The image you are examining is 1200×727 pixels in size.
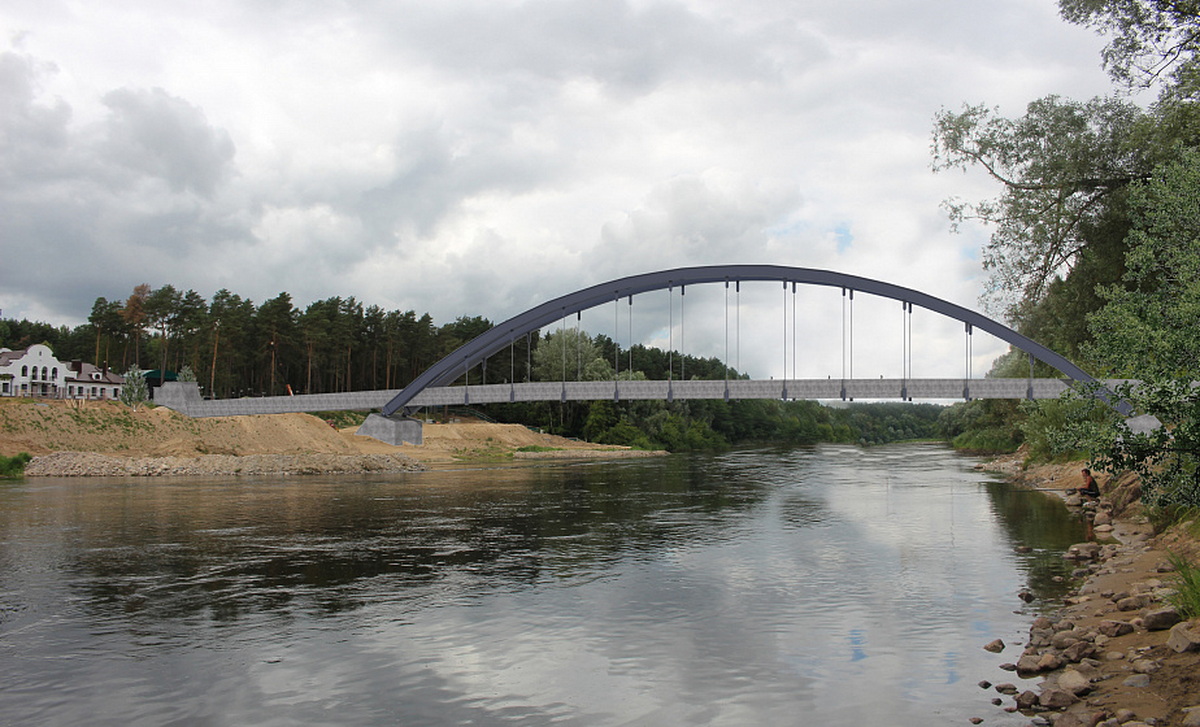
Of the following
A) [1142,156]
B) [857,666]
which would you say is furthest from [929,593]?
[1142,156]

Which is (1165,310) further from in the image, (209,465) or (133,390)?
(133,390)

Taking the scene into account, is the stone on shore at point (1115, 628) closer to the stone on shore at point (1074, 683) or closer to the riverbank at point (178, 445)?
the stone on shore at point (1074, 683)

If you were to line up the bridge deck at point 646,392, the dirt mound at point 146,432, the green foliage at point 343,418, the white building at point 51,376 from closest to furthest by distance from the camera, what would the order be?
1. the dirt mound at point 146,432
2. the bridge deck at point 646,392
3. the green foliage at point 343,418
4. the white building at point 51,376

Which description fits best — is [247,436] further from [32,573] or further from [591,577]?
[591,577]

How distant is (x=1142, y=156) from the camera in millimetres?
30344

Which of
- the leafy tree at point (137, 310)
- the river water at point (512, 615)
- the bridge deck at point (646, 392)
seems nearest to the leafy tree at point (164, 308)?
the leafy tree at point (137, 310)

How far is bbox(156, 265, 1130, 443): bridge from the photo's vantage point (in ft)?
202

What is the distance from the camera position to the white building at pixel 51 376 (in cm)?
9562

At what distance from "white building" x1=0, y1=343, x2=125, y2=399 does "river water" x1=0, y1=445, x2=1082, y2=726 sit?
81.8m

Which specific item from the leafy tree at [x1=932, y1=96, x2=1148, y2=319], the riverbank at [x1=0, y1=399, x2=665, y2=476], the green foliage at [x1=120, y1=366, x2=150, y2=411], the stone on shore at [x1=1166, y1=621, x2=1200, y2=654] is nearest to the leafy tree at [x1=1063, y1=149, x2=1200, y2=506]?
the stone on shore at [x1=1166, y1=621, x2=1200, y2=654]

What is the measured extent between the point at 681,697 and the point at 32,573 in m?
14.7

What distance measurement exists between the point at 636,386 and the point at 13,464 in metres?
42.0

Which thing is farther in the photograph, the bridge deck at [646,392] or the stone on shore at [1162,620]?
the bridge deck at [646,392]

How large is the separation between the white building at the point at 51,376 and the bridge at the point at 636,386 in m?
39.1
